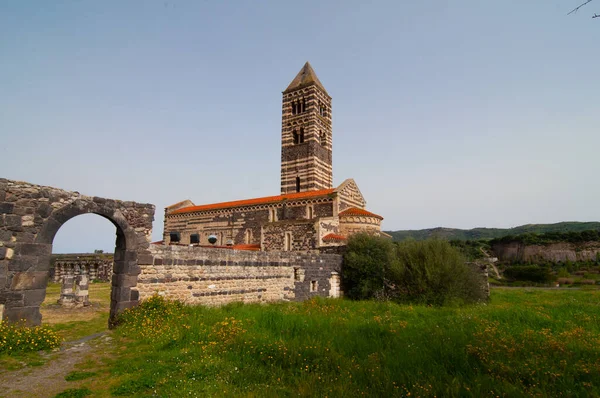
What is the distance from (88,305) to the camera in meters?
16.0

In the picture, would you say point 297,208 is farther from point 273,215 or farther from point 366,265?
point 366,265

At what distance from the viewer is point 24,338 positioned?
712 cm

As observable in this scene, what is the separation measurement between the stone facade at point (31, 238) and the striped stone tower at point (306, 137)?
2676 centimetres

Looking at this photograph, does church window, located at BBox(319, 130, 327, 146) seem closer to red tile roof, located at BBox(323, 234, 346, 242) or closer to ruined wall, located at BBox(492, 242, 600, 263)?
red tile roof, located at BBox(323, 234, 346, 242)

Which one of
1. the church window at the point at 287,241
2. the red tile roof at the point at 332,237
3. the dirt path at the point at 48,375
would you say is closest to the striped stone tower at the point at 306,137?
the church window at the point at 287,241

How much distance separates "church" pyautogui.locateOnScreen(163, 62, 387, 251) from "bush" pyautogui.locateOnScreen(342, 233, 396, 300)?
2480mm

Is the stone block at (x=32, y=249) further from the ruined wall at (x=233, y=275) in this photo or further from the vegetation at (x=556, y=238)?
the vegetation at (x=556, y=238)

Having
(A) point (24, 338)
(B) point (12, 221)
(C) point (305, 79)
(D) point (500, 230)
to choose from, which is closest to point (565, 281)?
(C) point (305, 79)

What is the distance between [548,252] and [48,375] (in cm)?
4896

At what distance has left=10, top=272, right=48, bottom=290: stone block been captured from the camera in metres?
7.88

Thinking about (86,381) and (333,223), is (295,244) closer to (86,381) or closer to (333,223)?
(333,223)

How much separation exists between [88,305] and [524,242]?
4739 centimetres

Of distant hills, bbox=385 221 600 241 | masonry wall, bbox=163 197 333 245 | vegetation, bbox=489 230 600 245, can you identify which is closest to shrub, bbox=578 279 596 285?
vegetation, bbox=489 230 600 245

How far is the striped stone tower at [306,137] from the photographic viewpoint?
119ft
